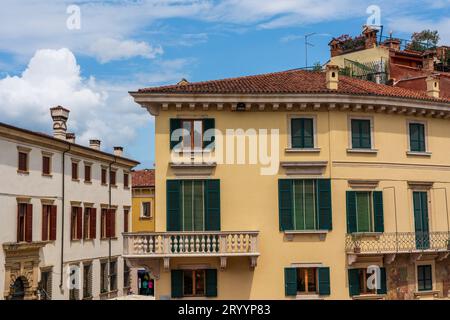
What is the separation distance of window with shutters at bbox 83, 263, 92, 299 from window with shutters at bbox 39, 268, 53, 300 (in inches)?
182

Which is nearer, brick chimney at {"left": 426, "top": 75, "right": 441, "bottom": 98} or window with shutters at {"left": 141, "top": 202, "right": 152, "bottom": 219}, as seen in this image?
brick chimney at {"left": 426, "top": 75, "right": 441, "bottom": 98}

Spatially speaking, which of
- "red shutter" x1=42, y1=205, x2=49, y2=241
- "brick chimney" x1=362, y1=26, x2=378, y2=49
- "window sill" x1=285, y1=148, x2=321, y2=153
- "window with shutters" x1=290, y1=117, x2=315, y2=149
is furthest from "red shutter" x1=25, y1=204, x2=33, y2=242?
"brick chimney" x1=362, y1=26, x2=378, y2=49

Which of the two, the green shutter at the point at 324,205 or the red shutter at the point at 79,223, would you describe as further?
the red shutter at the point at 79,223

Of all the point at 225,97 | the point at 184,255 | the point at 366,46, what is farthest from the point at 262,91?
the point at 366,46

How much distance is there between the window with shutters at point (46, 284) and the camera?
116 ft

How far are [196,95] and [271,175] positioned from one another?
169 inches

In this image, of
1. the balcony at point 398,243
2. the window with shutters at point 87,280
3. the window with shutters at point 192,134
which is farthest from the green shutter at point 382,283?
the window with shutters at point 87,280

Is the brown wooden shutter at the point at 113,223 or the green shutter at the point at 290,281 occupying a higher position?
the brown wooden shutter at the point at 113,223

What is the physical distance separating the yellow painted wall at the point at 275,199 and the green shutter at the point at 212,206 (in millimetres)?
294

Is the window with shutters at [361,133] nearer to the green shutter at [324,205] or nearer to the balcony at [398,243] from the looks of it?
the green shutter at [324,205]

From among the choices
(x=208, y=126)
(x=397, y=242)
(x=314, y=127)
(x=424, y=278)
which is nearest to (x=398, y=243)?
(x=397, y=242)

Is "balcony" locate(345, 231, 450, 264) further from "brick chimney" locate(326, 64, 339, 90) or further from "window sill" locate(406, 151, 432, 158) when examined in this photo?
"brick chimney" locate(326, 64, 339, 90)

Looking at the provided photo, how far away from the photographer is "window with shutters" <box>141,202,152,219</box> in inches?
2109
